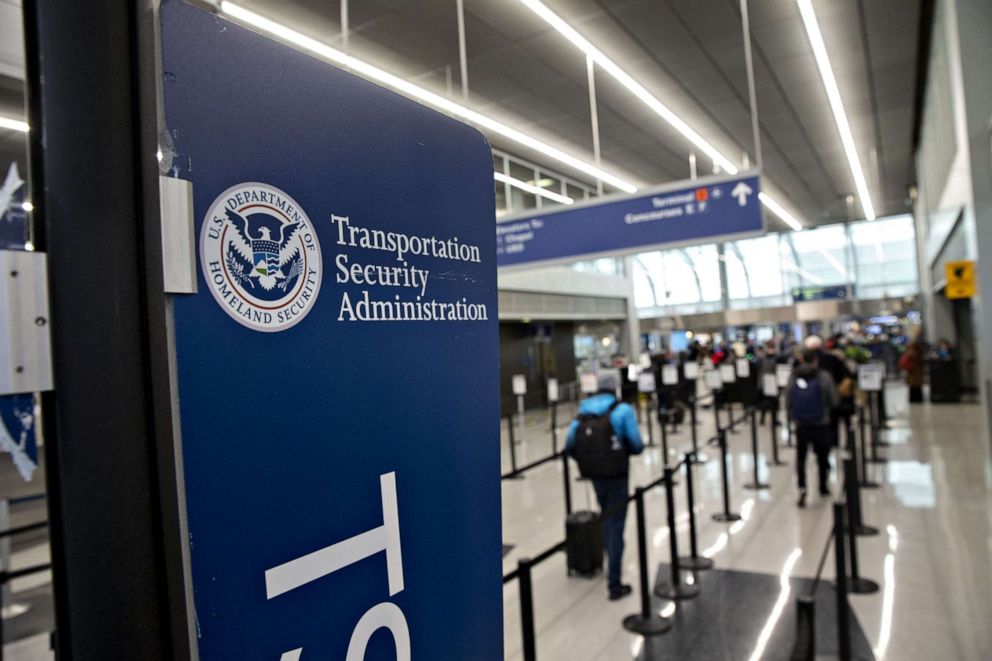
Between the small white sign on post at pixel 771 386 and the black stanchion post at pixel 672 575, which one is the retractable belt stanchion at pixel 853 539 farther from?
the small white sign on post at pixel 771 386

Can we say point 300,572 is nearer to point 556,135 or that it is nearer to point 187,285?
point 187,285

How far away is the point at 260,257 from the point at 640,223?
6126 millimetres

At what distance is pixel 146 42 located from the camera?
2.29 ft

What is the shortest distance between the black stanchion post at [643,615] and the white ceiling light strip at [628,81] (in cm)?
342

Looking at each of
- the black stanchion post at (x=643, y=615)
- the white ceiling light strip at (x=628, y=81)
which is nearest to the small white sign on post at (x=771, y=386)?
the white ceiling light strip at (x=628, y=81)

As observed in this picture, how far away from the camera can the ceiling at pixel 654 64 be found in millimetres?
6684

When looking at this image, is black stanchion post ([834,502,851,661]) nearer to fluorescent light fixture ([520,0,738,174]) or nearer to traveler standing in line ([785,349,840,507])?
traveler standing in line ([785,349,840,507])

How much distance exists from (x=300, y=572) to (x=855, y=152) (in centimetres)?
1729

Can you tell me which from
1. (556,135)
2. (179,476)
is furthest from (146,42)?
(556,135)

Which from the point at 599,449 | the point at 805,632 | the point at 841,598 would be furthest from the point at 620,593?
the point at 805,632

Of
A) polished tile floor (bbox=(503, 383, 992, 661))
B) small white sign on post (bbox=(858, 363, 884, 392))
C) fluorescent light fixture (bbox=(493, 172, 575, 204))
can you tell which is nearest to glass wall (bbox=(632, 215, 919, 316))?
fluorescent light fixture (bbox=(493, 172, 575, 204))

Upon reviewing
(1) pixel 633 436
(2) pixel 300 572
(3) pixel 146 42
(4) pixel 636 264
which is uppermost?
(4) pixel 636 264

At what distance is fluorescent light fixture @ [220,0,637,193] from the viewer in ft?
20.7

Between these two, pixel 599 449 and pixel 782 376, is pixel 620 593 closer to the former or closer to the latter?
pixel 599 449
